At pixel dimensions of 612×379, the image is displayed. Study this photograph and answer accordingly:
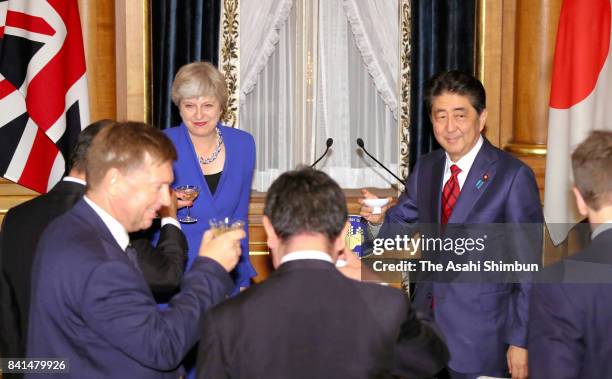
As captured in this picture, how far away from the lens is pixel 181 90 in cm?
395

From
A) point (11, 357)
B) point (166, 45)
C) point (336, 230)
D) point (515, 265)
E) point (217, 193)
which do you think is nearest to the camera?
point (336, 230)

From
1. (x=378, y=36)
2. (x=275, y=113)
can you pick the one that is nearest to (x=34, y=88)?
(x=275, y=113)

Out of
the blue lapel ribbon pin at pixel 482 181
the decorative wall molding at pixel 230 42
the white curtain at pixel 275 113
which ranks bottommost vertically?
the blue lapel ribbon pin at pixel 482 181

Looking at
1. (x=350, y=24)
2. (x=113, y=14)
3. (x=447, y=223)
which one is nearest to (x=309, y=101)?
(x=350, y=24)

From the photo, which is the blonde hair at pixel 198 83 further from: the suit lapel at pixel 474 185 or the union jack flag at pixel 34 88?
the union jack flag at pixel 34 88

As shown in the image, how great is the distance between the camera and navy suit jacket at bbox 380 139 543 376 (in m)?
3.37

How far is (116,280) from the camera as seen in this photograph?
85.3 inches

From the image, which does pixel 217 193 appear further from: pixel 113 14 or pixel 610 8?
pixel 610 8

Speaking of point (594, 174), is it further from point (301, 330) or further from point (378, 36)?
point (378, 36)

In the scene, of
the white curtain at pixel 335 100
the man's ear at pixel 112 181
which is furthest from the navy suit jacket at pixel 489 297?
the white curtain at pixel 335 100

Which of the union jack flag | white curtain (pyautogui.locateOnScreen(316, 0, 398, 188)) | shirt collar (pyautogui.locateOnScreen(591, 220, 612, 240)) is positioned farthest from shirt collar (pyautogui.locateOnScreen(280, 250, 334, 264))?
white curtain (pyautogui.locateOnScreen(316, 0, 398, 188))

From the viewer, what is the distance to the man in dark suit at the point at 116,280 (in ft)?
7.09

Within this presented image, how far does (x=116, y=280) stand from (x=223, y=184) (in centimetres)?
181

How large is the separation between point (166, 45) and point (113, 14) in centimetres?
43
